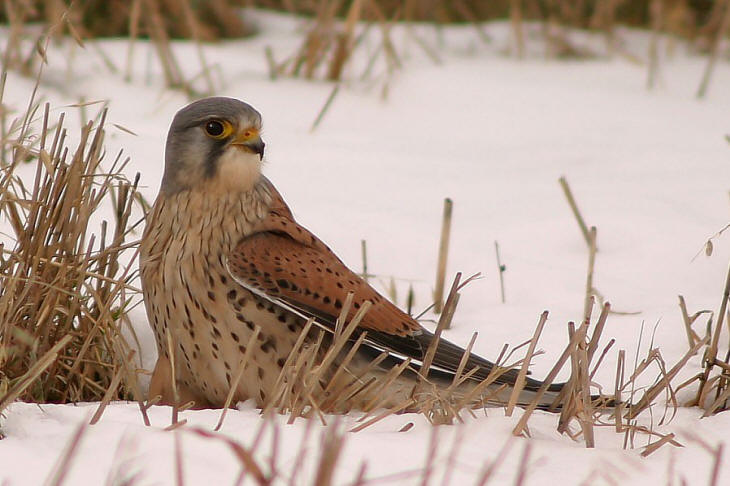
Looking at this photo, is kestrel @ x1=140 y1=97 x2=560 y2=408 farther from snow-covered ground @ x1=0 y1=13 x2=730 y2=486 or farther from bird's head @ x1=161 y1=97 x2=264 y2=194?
snow-covered ground @ x1=0 y1=13 x2=730 y2=486

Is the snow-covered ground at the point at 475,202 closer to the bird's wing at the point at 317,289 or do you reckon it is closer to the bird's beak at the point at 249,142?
the bird's wing at the point at 317,289

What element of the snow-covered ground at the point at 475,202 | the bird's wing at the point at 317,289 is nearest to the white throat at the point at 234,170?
the bird's wing at the point at 317,289

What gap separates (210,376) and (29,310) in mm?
553

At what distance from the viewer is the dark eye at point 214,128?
361 cm

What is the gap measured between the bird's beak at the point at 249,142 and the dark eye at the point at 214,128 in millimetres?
64

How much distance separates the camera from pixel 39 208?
132 inches

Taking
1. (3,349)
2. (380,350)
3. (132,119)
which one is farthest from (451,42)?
(3,349)

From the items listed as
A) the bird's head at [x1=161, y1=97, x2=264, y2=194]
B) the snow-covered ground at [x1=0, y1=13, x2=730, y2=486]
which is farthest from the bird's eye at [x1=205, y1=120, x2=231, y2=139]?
the snow-covered ground at [x1=0, y1=13, x2=730, y2=486]

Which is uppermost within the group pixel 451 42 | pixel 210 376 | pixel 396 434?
pixel 451 42

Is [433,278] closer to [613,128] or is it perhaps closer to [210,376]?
[210,376]

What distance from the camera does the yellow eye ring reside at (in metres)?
3.60

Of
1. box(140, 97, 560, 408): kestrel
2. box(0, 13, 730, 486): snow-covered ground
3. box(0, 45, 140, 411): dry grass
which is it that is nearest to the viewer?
box(0, 13, 730, 486): snow-covered ground

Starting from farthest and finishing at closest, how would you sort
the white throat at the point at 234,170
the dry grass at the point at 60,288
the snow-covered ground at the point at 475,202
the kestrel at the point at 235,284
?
the white throat at the point at 234,170 → the kestrel at the point at 235,284 → the dry grass at the point at 60,288 → the snow-covered ground at the point at 475,202

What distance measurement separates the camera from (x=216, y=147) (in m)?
3.57
